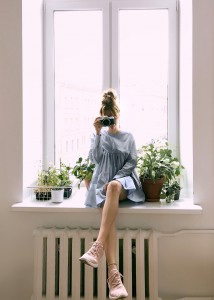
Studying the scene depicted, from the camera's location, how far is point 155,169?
6.61 ft

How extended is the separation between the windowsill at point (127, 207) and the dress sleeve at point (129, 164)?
0.19m

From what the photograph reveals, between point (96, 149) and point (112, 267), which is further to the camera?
point (96, 149)

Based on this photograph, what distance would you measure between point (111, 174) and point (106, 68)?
82 centimetres

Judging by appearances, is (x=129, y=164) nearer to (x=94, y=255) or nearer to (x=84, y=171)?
(x=84, y=171)

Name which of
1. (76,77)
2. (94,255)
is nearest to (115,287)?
(94,255)

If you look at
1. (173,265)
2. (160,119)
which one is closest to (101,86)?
(160,119)

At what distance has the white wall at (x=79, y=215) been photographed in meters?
1.95

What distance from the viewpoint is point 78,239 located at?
1899mm

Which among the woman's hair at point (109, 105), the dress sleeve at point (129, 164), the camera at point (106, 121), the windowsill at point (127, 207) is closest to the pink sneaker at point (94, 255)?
the windowsill at point (127, 207)

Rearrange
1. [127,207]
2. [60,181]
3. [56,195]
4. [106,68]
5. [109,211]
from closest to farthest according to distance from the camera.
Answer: [109,211] → [127,207] → [56,195] → [60,181] → [106,68]

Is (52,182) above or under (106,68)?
under

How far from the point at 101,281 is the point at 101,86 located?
1334 mm

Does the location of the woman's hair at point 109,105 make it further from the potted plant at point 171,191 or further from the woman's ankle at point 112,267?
the woman's ankle at point 112,267

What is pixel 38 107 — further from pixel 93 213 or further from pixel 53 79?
pixel 93 213
